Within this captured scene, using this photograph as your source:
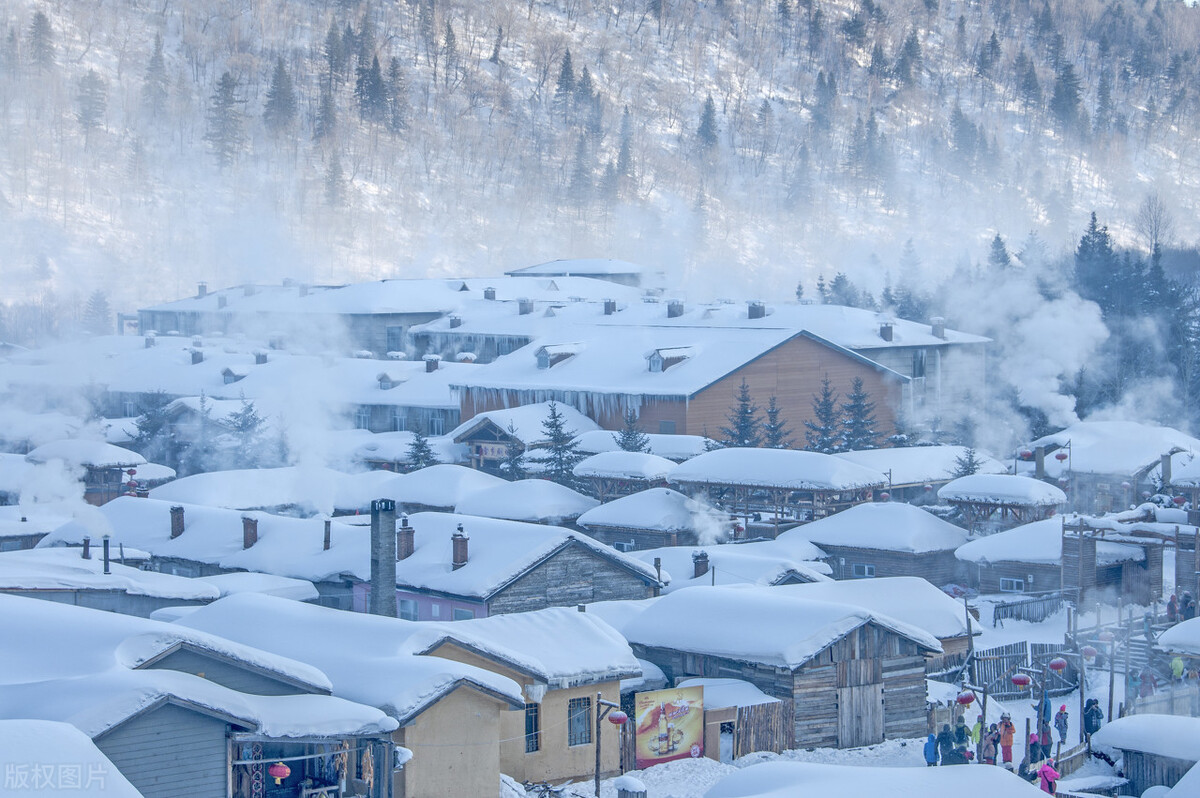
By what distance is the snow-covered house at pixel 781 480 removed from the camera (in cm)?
4397

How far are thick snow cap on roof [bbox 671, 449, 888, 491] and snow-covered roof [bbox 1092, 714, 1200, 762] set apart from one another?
20.8 metres

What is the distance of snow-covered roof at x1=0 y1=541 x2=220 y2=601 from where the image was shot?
28578 millimetres

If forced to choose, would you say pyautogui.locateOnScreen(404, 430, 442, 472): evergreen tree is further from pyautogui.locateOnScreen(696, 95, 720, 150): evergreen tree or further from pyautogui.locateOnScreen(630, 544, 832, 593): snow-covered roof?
pyautogui.locateOnScreen(696, 95, 720, 150): evergreen tree


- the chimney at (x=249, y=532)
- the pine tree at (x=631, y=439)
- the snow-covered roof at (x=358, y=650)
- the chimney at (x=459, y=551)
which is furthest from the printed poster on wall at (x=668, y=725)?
the pine tree at (x=631, y=439)

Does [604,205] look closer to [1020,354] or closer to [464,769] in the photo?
[1020,354]

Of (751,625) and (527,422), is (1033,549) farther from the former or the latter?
(527,422)

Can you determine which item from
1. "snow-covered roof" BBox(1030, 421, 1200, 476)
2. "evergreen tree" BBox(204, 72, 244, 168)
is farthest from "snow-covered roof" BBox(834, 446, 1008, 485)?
"evergreen tree" BBox(204, 72, 244, 168)

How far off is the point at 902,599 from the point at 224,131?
13365cm

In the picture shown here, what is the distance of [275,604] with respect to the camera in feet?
76.8

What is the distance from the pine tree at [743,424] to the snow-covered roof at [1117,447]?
10088mm

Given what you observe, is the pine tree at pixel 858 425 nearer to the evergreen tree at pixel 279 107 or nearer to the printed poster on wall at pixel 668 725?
the printed poster on wall at pixel 668 725

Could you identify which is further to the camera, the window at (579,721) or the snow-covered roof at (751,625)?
the snow-covered roof at (751,625)

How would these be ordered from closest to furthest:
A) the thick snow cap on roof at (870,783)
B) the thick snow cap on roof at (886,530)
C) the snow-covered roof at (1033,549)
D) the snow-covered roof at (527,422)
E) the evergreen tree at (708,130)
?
the thick snow cap on roof at (870,783), the snow-covered roof at (1033,549), the thick snow cap on roof at (886,530), the snow-covered roof at (527,422), the evergreen tree at (708,130)

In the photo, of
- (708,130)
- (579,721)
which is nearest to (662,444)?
(579,721)
